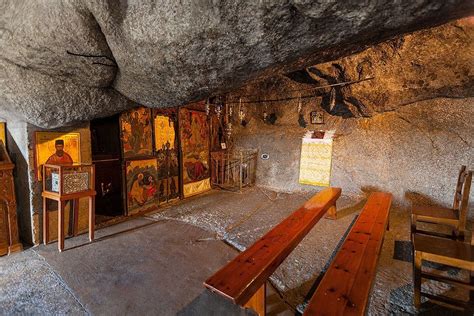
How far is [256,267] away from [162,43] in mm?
1870

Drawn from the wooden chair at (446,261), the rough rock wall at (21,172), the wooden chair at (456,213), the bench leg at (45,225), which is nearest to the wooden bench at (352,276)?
the wooden chair at (446,261)

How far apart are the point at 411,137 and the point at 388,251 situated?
2.78m

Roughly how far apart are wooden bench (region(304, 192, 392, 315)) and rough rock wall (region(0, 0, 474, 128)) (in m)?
1.66

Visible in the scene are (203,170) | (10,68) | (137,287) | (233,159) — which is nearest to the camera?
(137,287)

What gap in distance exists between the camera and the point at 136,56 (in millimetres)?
2178

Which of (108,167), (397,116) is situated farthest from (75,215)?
(397,116)

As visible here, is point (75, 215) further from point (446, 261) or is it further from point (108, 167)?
point (446, 261)

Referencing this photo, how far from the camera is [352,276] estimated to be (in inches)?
68.7

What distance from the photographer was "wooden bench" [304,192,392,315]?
1461mm

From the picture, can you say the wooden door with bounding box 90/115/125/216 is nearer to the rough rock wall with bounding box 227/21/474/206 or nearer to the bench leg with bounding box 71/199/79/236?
the bench leg with bounding box 71/199/79/236

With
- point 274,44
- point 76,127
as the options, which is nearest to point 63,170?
point 76,127

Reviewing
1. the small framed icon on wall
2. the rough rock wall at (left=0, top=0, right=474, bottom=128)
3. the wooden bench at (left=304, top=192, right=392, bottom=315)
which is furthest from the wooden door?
the small framed icon on wall

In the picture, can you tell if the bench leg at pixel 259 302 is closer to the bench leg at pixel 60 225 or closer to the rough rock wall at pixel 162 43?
the rough rock wall at pixel 162 43

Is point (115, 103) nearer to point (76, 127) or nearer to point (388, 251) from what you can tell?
point (76, 127)
